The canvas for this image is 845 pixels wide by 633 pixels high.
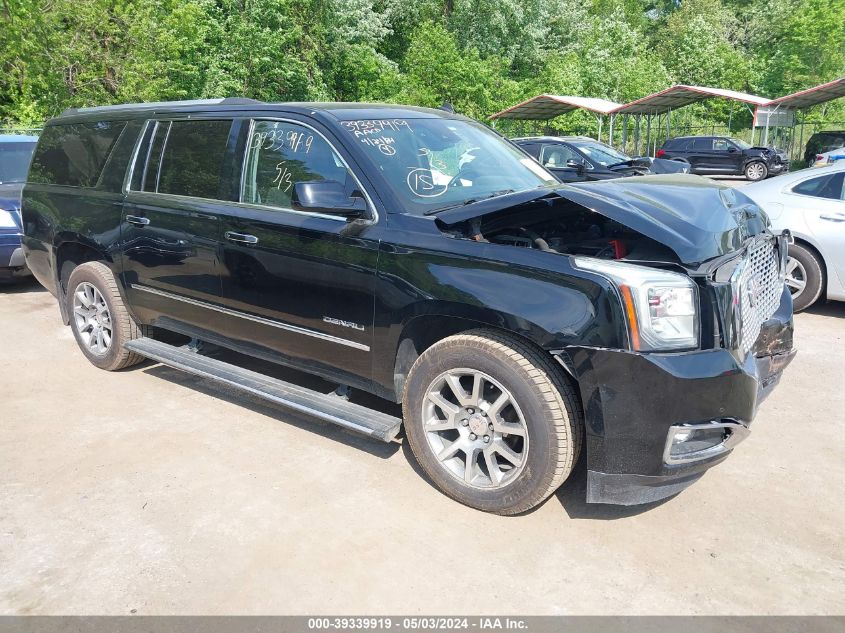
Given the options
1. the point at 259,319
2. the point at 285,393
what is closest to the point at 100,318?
the point at 259,319

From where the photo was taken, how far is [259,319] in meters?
4.32

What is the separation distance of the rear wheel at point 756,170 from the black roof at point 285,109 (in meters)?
25.4

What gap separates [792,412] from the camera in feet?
15.3

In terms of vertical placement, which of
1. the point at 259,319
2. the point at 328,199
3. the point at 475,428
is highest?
the point at 328,199

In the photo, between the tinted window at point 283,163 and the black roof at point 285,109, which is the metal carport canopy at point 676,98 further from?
the tinted window at point 283,163

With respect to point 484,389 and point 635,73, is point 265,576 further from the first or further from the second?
point 635,73

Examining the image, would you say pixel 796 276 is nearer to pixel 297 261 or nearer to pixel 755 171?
pixel 297 261

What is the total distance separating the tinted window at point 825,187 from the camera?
7016mm

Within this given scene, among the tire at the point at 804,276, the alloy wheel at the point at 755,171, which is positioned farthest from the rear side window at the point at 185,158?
the alloy wheel at the point at 755,171

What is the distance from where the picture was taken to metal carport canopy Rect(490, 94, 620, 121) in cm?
2631

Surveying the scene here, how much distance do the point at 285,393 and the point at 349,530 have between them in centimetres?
105

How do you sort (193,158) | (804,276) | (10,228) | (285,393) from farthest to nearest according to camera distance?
(10,228) < (804,276) < (193,158) < (285,393)

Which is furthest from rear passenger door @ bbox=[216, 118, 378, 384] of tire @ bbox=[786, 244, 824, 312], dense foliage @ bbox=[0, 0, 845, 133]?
dense foliage @ bbox=[0, 0, 845, 133]

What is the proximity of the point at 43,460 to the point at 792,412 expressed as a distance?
4.63 metres
